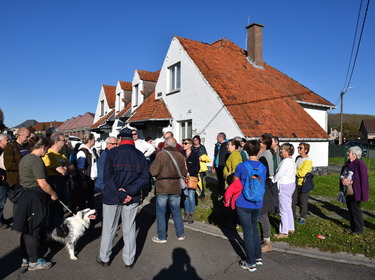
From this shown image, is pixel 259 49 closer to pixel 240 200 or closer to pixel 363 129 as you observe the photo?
pixel 240 200

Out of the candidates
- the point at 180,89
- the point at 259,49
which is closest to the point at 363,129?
the point at 259,49

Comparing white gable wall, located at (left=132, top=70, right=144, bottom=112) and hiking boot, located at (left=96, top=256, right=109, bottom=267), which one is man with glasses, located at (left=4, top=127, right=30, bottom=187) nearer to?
hiking boot, located at (left=96, top=256, right=109, bottom=267)

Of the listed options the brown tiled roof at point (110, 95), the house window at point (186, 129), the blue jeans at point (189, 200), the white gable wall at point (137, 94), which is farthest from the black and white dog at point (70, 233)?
the brown tiled roof at point (110, 95)

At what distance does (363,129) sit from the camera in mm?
94312

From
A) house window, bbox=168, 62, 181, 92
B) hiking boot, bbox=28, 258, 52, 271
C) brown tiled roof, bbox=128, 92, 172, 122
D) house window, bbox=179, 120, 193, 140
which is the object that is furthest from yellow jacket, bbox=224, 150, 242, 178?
house window, bbox=168, 62, 181, 92

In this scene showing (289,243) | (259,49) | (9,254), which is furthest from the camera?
(259,49)

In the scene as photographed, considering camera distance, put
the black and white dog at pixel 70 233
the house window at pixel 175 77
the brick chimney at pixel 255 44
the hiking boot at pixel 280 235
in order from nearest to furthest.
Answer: the black and white dog at pixel 70 233 < the hiking boot at pixel 280 235 < the house window at pixel 175 77 < the brick chimney at pixel 255 44

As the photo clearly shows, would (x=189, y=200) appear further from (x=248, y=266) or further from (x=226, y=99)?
(x=226, y=99)

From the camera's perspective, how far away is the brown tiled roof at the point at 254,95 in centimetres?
1241

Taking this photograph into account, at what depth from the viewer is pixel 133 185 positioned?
4.09 meters

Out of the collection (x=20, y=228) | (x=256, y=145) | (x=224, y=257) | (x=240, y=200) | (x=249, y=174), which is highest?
(x=256, y=145)

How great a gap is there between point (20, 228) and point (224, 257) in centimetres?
311

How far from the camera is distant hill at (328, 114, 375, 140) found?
3056 inches

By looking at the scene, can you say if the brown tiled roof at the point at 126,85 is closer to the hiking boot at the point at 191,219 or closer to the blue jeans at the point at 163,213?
the hiking boot at the point at 191,219
